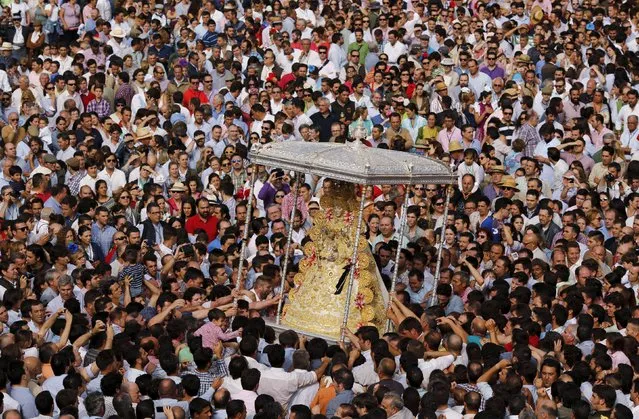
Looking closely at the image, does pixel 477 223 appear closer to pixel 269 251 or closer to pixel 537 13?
pixel 269 251

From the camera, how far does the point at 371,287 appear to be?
18797 mm

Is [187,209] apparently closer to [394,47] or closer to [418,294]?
[418,294]

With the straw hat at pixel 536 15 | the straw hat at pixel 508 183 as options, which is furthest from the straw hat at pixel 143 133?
the straw hat at pixel 536 15

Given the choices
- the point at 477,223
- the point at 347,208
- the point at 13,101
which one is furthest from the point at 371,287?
the point at 13,101

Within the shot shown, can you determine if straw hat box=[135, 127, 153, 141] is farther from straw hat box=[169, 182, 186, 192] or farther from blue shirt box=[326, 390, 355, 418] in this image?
blue shirt box=[326, 390, 355, 418]

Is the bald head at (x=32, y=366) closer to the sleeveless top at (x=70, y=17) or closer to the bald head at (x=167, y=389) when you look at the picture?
the bald head at (x=167, y=389)

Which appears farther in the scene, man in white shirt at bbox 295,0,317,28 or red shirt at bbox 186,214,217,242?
man in white shirt at bbox 295,0,317,28

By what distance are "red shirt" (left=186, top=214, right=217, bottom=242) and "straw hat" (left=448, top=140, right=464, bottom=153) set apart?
13.3 ft

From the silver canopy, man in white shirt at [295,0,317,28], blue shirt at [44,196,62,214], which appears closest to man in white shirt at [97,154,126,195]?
blue shirt at [44,196,62,214]

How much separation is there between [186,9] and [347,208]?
11.7 meters

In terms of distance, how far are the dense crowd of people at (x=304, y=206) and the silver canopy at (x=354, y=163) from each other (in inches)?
13.3

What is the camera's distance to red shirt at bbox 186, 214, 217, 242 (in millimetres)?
21359

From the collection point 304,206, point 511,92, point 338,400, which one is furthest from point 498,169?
point 338,400

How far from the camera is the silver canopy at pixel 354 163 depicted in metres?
18.0
